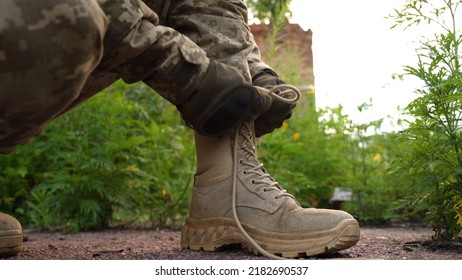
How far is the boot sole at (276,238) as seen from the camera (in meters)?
1.68

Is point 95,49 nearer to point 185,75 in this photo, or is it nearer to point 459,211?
point 185,75

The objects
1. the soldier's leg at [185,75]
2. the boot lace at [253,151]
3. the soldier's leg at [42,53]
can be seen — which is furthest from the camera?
the boot lace at [253,151]

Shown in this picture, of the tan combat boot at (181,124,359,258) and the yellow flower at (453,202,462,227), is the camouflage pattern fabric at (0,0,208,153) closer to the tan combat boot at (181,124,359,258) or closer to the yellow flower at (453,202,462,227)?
the tan combat boot at (181,124,359,258)

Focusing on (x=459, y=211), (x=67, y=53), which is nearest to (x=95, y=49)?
(x=67, y=53)

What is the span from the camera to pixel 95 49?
1.46m

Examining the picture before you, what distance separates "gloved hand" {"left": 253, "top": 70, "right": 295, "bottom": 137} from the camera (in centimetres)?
195

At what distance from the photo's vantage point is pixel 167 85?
67.6 inches

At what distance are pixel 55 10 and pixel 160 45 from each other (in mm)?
341

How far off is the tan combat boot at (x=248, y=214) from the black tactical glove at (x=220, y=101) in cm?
11

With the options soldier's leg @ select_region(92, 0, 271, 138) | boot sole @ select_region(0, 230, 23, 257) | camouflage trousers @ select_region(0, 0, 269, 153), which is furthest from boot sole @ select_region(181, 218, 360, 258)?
boot sole @ select_region(0, 230, 23, 257)

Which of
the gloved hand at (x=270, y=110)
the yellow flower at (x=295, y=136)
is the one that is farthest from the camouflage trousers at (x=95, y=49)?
Answer: the yellow flower at (x=295, y=136)

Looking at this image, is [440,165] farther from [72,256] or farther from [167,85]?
[72,256]

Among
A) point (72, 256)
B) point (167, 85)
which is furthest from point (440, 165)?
point (72, 256)

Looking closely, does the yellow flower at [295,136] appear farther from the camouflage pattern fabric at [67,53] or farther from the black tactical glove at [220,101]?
the camouflage pattern fabric at [67,53]
